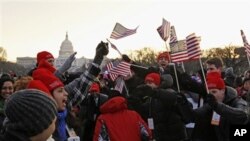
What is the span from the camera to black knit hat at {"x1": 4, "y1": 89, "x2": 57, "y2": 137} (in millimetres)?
2580

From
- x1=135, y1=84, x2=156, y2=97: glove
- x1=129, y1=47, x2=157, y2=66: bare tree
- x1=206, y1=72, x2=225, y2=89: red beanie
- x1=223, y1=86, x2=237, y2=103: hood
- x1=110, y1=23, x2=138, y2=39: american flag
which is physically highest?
x1=110, y1=23, x2=138, y2=39: american flag

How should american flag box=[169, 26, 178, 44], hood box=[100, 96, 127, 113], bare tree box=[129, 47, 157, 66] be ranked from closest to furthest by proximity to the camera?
hood box=[100, 96, 127, 113] → american flag box=[169, 26, 178, 44] → bare tree box=[129, 47, 157, 66]

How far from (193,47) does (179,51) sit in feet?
2.23

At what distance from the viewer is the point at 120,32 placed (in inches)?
504

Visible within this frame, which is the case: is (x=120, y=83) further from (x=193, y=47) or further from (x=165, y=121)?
(x=165, y=121)

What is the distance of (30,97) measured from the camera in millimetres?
2703

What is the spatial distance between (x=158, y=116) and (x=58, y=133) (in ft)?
11.7

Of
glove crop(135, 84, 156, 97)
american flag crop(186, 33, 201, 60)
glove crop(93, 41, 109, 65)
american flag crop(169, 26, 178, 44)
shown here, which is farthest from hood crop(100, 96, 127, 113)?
american flag crop(169, 26, 178, 44)

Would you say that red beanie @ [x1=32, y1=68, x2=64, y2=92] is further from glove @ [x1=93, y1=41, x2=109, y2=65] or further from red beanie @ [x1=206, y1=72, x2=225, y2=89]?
red beanie @ [x1=206, y1=72, x2=225, y2=89]

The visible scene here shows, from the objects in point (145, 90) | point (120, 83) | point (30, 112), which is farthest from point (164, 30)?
point (30, 112)

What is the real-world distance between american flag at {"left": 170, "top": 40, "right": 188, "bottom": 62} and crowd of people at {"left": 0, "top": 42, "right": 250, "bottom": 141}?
0.19 m

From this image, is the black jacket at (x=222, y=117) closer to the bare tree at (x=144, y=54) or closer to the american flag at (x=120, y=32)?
the american flag at (x=120, y=32)

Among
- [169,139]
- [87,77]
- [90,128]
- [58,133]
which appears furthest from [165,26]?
[58,133]

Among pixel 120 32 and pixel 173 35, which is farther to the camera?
pixel 120 32
